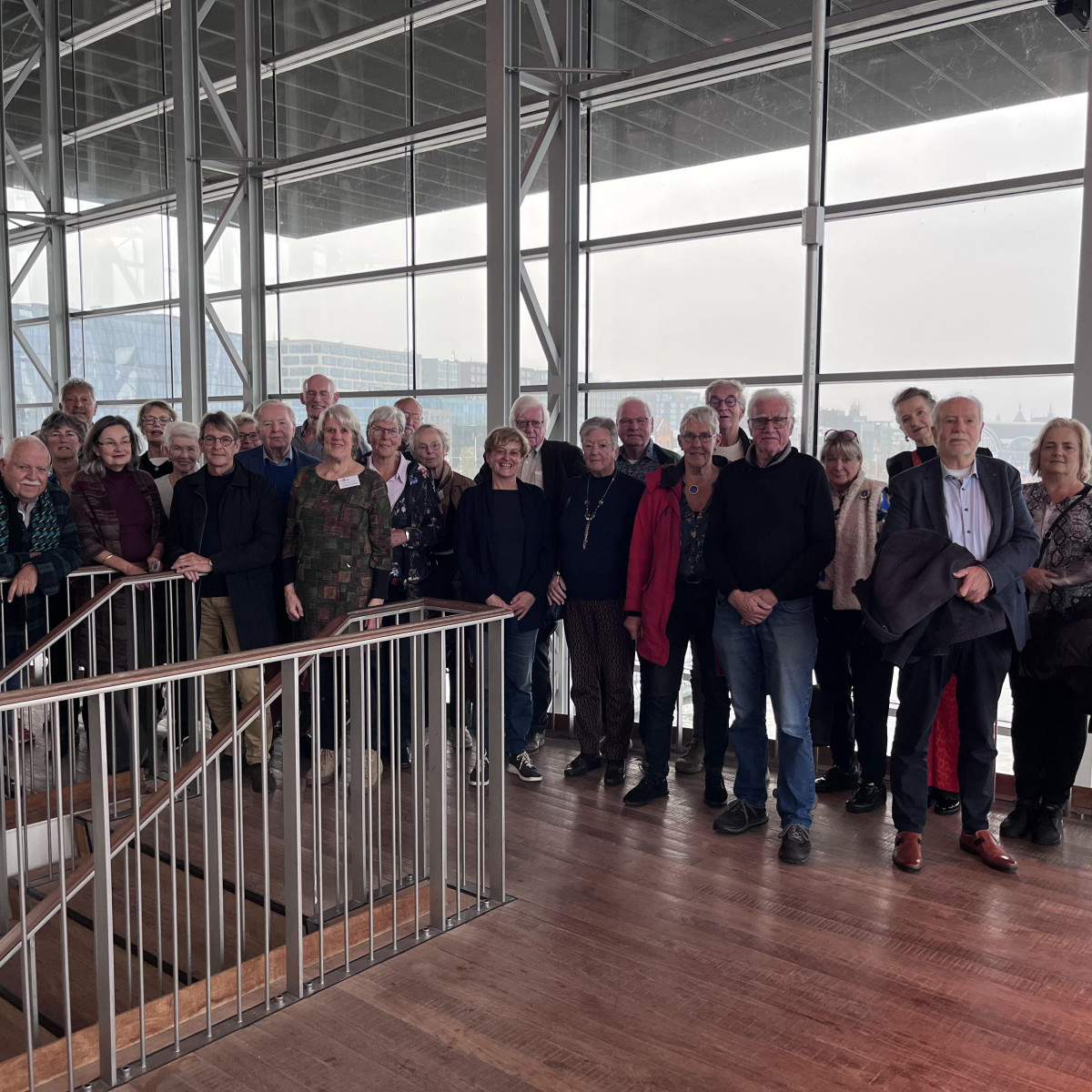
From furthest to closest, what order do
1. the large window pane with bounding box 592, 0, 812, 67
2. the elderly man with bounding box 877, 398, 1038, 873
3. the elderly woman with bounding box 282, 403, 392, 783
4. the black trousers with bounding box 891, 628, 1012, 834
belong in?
the large window pane with bounding box 592, 0, 812, 67, the elderly woman with bounding box 282, 403, 392, 783, the black trousers with bounding box 891, 628, 1012, 834, the elderly man with bounding box 877, 398, 1038, 873

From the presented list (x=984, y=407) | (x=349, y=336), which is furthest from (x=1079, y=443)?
(x=349, y=336)

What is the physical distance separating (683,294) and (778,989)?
16.6ft

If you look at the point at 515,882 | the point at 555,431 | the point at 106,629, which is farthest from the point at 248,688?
the point at 555,431

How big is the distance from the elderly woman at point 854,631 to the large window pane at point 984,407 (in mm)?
1134

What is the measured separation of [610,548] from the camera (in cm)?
438

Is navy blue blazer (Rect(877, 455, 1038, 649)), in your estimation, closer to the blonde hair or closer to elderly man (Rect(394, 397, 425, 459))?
the blonde hair

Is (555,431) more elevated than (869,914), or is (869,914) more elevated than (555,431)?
(555,431)

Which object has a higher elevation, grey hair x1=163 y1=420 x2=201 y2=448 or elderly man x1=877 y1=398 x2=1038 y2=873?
grey hair x1=163 y1=420 x2=201 y2=448

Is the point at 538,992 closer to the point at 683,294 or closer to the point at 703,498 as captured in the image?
the point at 703,498

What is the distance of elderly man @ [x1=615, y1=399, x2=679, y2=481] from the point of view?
15.0 ft

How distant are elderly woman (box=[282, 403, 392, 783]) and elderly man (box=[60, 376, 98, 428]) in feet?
6.46

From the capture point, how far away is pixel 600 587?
4406mm

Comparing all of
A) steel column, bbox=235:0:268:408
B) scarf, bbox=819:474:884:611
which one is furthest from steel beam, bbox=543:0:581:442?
scarf, bbox=819:474:884:611

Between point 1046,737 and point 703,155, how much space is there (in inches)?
179
